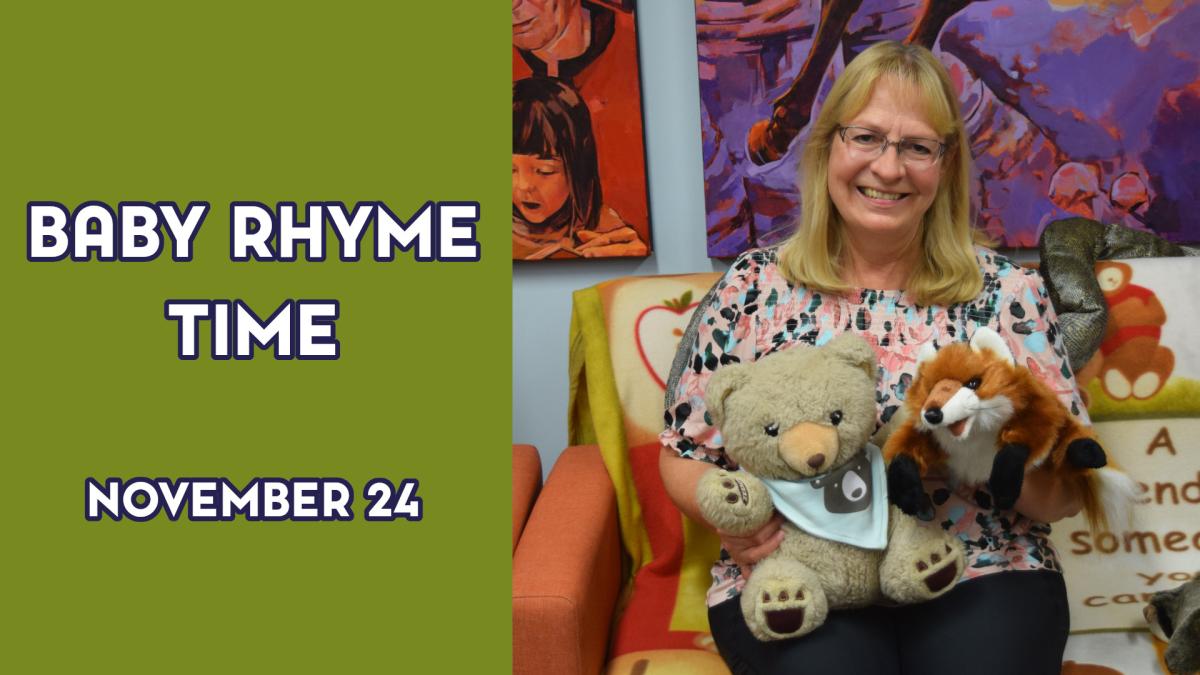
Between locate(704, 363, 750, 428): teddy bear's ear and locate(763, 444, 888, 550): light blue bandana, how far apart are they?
105 millimetres

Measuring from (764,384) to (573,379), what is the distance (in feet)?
2.10

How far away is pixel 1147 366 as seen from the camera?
159 centimetres

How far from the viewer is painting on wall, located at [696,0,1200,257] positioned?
1771 millimetres

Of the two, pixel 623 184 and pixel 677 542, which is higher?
pixel 623 184

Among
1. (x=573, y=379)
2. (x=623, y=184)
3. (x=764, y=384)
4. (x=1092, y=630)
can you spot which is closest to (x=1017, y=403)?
(x=764, y=384)

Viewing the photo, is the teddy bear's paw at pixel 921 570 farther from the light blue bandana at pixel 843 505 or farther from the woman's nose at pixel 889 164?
the woman's nose at pixel 889 164

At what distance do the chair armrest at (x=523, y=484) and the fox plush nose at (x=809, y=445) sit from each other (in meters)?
0.52

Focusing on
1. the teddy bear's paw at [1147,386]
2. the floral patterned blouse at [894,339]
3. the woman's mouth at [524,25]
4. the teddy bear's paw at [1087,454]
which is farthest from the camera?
the woman's mouth at [524,25]

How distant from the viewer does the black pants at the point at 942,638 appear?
117cm

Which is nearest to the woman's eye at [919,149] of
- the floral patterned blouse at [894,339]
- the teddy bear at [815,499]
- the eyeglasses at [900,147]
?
the eyeglasses at [900,147]

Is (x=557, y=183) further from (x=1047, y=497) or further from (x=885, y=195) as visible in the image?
(x=1047, y=497)

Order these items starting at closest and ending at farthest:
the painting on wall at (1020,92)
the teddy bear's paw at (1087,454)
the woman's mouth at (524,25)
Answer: the teddy bear's paw at (1087,454)
the painting on wall at (1020,92)
the woman's mouth at (524,25)

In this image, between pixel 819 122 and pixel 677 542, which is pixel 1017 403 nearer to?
pixel 819 122

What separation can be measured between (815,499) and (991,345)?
0.85ft
